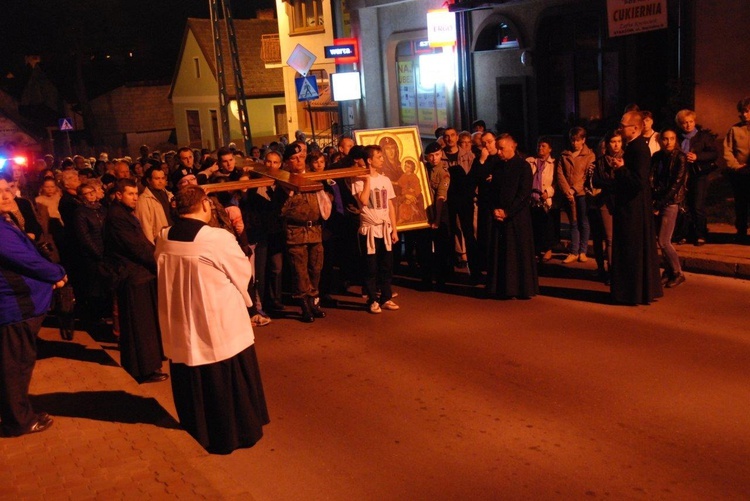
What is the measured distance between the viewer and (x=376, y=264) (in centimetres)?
1112

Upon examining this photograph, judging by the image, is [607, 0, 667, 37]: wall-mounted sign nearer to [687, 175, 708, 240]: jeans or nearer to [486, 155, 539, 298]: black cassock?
[687, 175, 708, 240]: jeans

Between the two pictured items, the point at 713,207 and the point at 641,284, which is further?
the point at 713,207

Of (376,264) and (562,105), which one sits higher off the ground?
(562,105)

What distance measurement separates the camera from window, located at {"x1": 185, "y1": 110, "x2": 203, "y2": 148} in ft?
181

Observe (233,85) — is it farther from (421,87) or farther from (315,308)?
(315,308)

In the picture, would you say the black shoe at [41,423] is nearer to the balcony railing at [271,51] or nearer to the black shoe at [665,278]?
the black shoe at [665,278]

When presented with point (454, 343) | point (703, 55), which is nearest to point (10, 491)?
point (454, 343)

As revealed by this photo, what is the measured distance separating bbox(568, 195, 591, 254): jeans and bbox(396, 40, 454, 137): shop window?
12.9 m

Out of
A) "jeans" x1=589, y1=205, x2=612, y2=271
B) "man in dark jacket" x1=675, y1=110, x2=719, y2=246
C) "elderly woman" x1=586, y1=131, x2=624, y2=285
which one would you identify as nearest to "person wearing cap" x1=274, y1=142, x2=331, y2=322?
"elderly woman" x1=586, y1=131, x2=624, y2=285

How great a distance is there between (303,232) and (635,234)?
12.4 feet

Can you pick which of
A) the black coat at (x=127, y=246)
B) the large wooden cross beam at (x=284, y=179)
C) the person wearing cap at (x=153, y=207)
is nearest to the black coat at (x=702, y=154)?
the large wooden cross beam at (x=284, y=179)

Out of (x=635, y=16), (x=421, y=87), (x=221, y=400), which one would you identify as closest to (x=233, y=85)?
(x=421, y=87)

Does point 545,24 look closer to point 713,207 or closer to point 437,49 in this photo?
point 437,49

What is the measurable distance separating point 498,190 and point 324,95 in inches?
1063
